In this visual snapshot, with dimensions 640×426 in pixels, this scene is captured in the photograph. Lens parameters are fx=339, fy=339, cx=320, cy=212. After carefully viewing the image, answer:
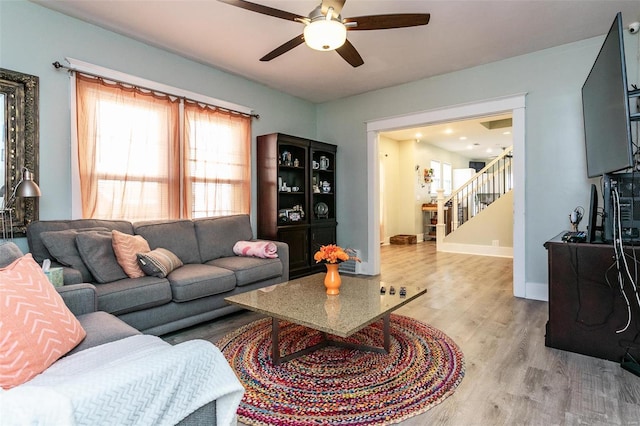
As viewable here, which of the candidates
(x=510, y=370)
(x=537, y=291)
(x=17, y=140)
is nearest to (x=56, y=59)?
(x=17, y=140)

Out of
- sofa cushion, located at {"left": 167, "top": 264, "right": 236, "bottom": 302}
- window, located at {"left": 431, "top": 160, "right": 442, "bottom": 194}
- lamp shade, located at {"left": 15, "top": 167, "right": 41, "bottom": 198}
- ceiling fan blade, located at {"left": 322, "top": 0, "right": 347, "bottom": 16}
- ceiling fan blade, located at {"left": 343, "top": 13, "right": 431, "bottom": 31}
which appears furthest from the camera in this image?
window, located at {"left": 431, "top": 160, "right": 442, "bottom": 194}

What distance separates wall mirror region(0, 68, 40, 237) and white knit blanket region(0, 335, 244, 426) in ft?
6.82

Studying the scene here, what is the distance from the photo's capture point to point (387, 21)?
237 cm

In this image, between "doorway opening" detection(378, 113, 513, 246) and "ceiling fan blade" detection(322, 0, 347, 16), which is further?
"doorway opening" detection(378, 113, 513, 246)

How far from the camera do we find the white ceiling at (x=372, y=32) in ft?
9.28

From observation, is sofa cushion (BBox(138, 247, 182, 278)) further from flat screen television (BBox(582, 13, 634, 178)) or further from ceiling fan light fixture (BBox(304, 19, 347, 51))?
flat screen television (BBox(582, 13, 634, 178))

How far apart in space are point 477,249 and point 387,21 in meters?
5.63

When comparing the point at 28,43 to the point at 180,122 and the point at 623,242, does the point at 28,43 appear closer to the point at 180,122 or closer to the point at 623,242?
the point at 180,122

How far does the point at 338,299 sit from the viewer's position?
238 cm

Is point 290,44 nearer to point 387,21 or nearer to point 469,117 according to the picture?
point 387,21

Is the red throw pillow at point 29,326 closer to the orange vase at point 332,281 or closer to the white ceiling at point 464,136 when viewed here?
the orange vase at point 332,281

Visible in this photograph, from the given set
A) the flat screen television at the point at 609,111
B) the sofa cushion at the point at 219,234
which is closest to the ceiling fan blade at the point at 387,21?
the flat screen television at the point at 609,111

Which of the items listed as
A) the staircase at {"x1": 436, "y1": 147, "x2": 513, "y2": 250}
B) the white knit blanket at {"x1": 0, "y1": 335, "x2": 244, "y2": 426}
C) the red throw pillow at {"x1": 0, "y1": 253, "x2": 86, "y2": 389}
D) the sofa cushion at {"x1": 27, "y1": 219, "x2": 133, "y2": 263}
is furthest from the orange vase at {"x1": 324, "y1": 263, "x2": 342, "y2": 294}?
the staircase at {"x1": 436, "y1": 147, "x2": 513, "y2": 250}

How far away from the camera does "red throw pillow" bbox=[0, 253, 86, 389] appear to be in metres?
1.13
